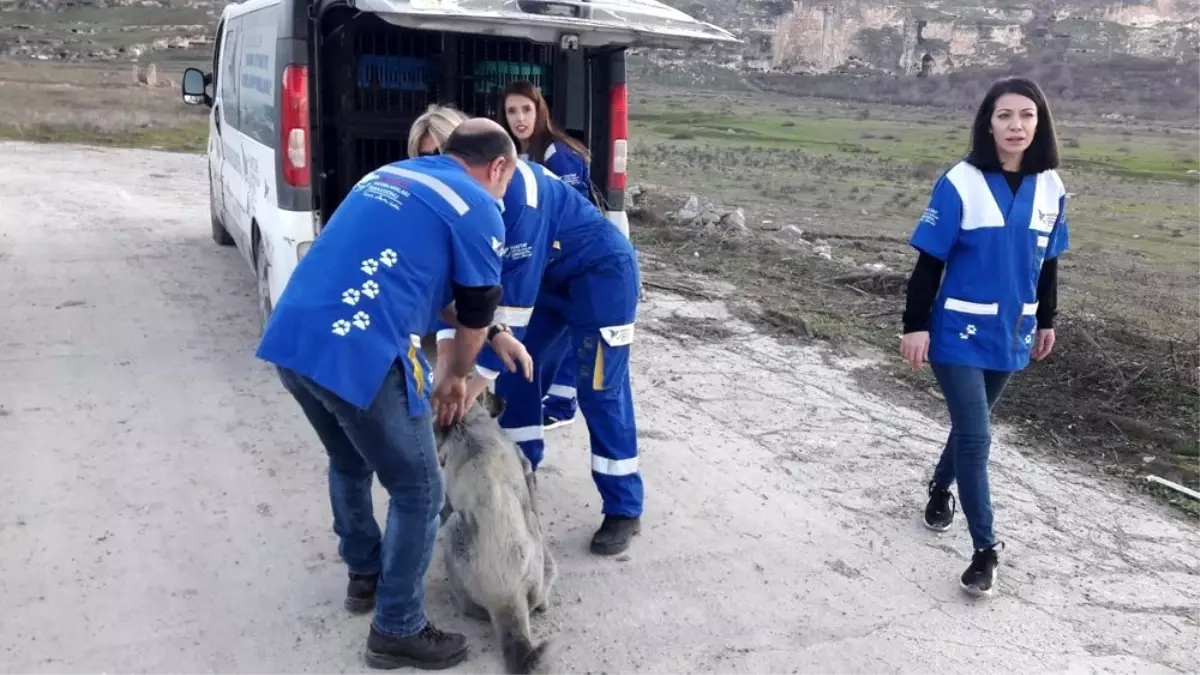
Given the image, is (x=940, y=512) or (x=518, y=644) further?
(x=940, y=512)

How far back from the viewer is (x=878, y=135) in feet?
144

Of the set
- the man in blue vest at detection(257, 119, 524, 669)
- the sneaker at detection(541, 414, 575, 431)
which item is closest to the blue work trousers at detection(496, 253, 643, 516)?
the man in blue vest at detection(257, 119, 524, 669)

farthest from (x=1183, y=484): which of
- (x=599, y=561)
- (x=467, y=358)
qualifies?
(x=467, y=358)

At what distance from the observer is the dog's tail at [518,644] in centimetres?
323

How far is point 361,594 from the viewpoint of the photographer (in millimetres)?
3664

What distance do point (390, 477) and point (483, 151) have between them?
3.52 feet

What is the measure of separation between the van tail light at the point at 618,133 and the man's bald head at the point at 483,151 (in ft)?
11.0

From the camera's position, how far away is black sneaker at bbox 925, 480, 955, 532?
15.0 feet

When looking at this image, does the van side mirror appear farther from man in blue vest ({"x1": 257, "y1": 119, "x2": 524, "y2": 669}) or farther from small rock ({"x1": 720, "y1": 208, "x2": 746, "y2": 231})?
man in blue vest ({"x1": 257, "y1": 119, "x2": 524, "y2": 669})

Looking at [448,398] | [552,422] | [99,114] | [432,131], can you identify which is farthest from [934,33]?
[448,398]

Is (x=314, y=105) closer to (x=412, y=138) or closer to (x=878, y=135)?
(x=412, y=138)

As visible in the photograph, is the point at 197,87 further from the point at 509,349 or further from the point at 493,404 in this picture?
the point at 509,349

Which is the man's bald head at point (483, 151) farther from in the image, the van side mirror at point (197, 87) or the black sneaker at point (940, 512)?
the van side mirror at point (197, 87)

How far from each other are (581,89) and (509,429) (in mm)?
2936
